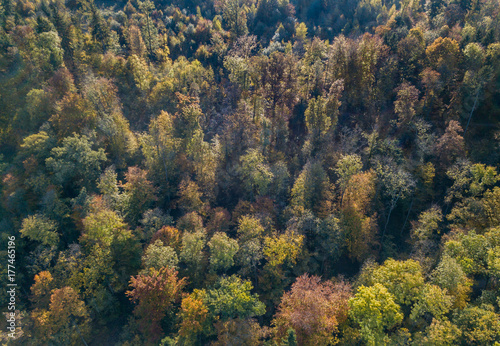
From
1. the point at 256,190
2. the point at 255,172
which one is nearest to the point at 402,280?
the point at 255,172

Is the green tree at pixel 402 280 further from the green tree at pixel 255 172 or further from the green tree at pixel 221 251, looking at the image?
the green tree at pixel 255 172

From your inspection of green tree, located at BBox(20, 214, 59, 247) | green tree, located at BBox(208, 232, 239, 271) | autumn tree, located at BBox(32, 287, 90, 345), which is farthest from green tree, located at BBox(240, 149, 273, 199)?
green tree, located at BBox(20, 214, 59, 247)

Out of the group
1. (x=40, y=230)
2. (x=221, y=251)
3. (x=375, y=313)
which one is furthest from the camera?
(x=40, y=230)

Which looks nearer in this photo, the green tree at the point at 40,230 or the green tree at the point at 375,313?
the green tree at the point at 375,313

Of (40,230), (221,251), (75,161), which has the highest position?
(75,161)

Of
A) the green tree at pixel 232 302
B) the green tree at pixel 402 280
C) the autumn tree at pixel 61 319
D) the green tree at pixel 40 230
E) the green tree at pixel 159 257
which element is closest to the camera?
the green tree at pixel 402 280

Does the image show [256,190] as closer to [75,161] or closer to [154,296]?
[154,296]

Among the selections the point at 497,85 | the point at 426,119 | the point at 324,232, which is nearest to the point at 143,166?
the point at 324,232

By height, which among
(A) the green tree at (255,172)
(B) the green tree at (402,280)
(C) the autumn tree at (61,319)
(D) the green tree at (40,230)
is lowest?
(C) the autumn tree at (61,319)

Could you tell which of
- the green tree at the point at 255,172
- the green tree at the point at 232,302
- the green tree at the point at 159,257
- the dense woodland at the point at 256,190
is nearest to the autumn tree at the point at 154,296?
the dense woodland at the point at 256,190

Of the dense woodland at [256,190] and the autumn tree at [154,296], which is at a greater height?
the dense woodland at [256,190]
